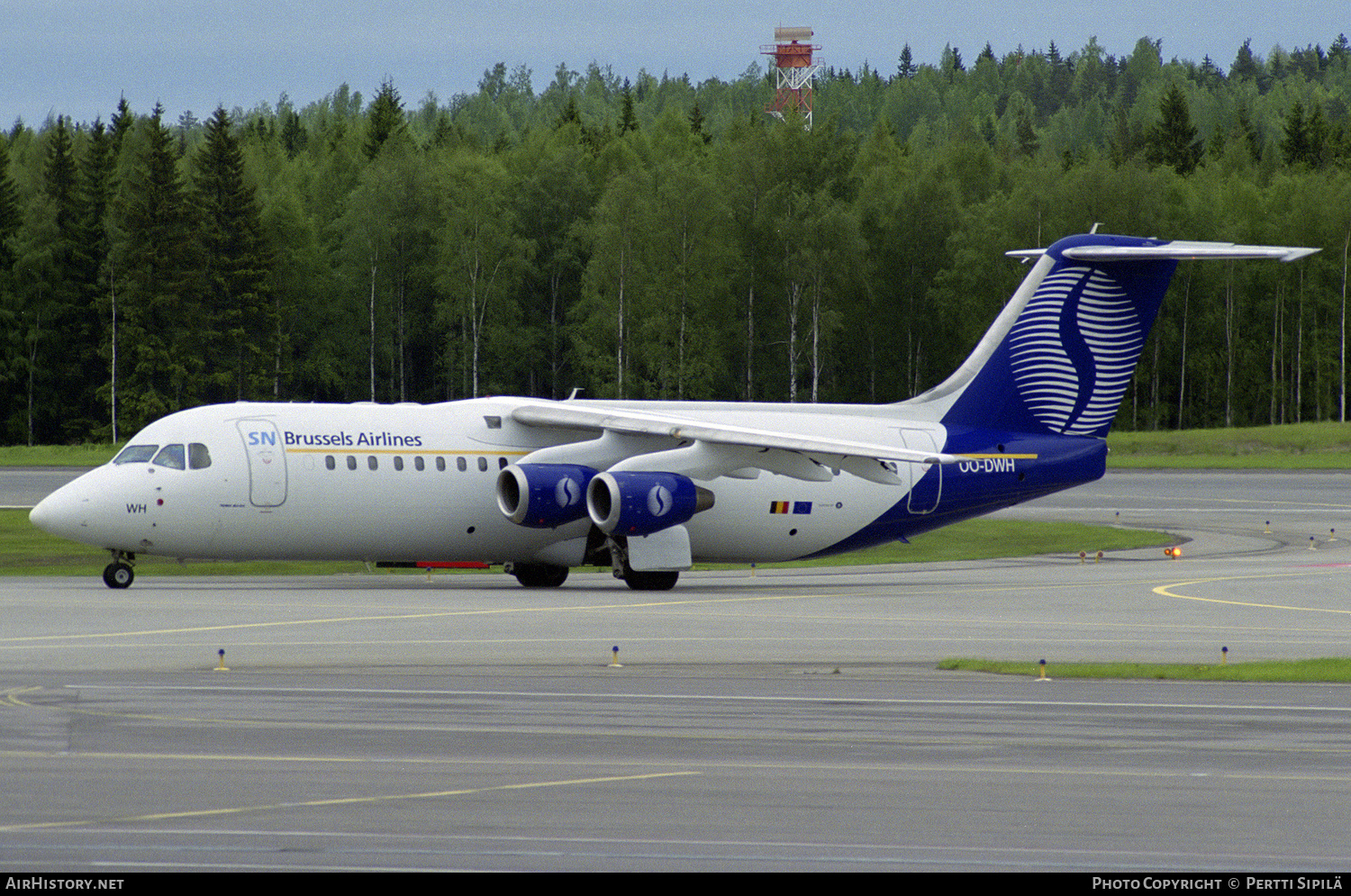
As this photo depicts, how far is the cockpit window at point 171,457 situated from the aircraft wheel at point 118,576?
1900mm

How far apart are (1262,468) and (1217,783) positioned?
2624 inches

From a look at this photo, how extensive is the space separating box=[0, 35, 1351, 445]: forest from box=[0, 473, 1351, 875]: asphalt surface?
63966mm

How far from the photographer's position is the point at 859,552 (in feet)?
137

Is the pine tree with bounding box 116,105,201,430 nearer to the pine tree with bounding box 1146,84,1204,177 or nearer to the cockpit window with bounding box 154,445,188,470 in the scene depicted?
the cockpit window with bounding box 154,445,188,470

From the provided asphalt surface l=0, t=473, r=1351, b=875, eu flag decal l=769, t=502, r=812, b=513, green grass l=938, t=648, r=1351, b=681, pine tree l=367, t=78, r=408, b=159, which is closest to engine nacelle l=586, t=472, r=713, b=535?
eu flag decal l=769, t=502, r=812, b=513

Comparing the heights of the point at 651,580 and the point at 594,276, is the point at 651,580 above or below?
below

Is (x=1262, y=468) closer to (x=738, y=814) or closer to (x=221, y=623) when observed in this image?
(x=221, y=623)

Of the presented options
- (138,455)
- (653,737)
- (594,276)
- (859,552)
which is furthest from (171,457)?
(594,276)

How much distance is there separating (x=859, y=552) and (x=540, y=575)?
33.9 feet

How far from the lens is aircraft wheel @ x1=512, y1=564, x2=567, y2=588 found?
112 feet

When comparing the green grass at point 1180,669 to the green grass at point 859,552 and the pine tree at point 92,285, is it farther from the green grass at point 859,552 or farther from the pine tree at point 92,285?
the pine tree at point 92,285

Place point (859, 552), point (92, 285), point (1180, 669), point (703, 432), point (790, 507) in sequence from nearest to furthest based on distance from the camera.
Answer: point (1180, 669), point (703, 432), point (790, 507), point (859, 552), point (92, 285)

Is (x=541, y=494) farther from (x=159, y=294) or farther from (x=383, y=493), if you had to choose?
(x=159, y=294)

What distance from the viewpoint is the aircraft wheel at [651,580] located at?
32.9 meters
